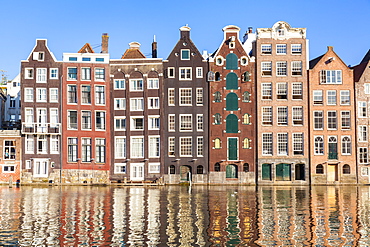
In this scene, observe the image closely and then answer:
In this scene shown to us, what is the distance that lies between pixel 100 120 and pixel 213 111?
16746 mm

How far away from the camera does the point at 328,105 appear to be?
3049 inches

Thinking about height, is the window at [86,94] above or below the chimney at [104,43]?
below

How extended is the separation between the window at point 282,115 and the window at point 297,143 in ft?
8.19

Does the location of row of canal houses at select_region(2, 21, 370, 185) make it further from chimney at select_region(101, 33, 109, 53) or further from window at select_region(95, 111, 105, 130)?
chimney at select_region(101, 33, 109, 53)

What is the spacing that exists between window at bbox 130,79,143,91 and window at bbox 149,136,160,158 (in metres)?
7.52

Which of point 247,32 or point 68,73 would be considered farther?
point 247,32

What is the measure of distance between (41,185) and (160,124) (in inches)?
744

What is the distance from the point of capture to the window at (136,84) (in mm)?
77188

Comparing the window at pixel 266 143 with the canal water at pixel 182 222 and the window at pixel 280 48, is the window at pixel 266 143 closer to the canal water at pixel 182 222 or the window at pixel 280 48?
the window at pixel 280 48

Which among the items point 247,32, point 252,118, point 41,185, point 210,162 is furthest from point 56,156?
point 247,32

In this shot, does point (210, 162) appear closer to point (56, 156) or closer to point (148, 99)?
point (148, 99)

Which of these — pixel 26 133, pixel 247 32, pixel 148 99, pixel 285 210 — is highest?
pixel 247 32

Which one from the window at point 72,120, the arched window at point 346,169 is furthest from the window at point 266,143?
the window at point 72,120

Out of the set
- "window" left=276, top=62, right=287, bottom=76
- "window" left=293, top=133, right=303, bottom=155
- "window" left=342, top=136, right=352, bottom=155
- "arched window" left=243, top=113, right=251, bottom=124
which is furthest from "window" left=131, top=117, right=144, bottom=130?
"window" left=342, top=136, right=352, bottom=155
